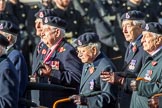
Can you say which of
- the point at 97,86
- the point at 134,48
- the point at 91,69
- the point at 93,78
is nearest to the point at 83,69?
the point at 91,69

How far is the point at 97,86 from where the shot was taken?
8.89 m

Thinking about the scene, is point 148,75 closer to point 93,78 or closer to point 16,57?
point 93,78

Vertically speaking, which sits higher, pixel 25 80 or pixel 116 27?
pixel 116 27

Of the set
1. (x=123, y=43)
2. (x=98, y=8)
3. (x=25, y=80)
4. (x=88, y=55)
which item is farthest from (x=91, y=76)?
(x=98, y=8)

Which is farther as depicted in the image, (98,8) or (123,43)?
(98,8)

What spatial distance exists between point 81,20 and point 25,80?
7.29m

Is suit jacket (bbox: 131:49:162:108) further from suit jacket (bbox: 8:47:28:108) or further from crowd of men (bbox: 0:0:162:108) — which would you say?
suit jacket (bbox: 8:47:28:108)

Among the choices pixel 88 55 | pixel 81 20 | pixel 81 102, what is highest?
pixel 81 20

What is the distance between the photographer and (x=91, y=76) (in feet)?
29.7

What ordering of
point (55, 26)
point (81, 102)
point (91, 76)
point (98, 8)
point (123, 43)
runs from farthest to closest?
point (98, 8), point (123, 43), point (55, 26), point (91, 76), point (81, 102)

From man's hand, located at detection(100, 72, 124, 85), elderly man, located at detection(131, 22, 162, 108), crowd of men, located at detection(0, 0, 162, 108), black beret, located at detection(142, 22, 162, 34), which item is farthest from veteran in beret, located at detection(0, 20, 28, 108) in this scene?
black beret, located at detection(142, 22, 162, 34)

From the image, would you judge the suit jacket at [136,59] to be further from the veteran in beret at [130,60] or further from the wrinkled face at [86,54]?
the wrinkled face at [86,54]

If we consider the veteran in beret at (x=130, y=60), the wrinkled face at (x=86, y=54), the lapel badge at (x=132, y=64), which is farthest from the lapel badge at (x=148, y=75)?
the lapel badge at (x=132, y=64)

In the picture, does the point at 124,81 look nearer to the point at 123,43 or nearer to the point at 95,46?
the point at 95,46
